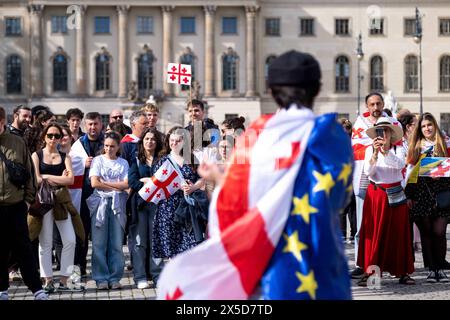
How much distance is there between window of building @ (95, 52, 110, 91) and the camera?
216ft

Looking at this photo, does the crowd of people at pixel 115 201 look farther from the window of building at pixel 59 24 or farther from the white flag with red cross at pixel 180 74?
the window of building at pixel 59 24

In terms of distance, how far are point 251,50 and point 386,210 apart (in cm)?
5627

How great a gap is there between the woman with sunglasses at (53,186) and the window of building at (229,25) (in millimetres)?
57112

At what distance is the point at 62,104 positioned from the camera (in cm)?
6500

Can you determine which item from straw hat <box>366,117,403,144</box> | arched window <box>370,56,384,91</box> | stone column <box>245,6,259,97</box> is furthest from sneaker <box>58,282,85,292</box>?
arched window <box>370,56,384,91</box>

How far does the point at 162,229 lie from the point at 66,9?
190 ft

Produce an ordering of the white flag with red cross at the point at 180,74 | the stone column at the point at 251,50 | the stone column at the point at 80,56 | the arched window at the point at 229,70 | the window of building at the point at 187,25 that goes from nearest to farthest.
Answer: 1. the white flag with red cross at the point at 180,74
2. the stone column at the point at 80,56
3. the stone column at the point at 251,50
4. the window of building at the point at 187,25
5. the arched window at the point at 229,70

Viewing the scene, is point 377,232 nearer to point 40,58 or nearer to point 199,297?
point 199,297

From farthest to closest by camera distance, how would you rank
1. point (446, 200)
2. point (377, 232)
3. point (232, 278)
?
1. point (446, 200)
2. point (377, 232)
3. point (232, 278)

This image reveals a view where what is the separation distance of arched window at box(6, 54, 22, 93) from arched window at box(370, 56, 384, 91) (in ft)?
83.6

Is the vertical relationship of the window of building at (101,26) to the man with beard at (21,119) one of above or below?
above

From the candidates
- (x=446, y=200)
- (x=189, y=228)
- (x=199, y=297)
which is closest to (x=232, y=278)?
(x=199, y=297)

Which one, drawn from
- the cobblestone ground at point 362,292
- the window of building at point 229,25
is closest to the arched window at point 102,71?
the window of building at point 229,25

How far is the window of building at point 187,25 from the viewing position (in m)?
66.2
